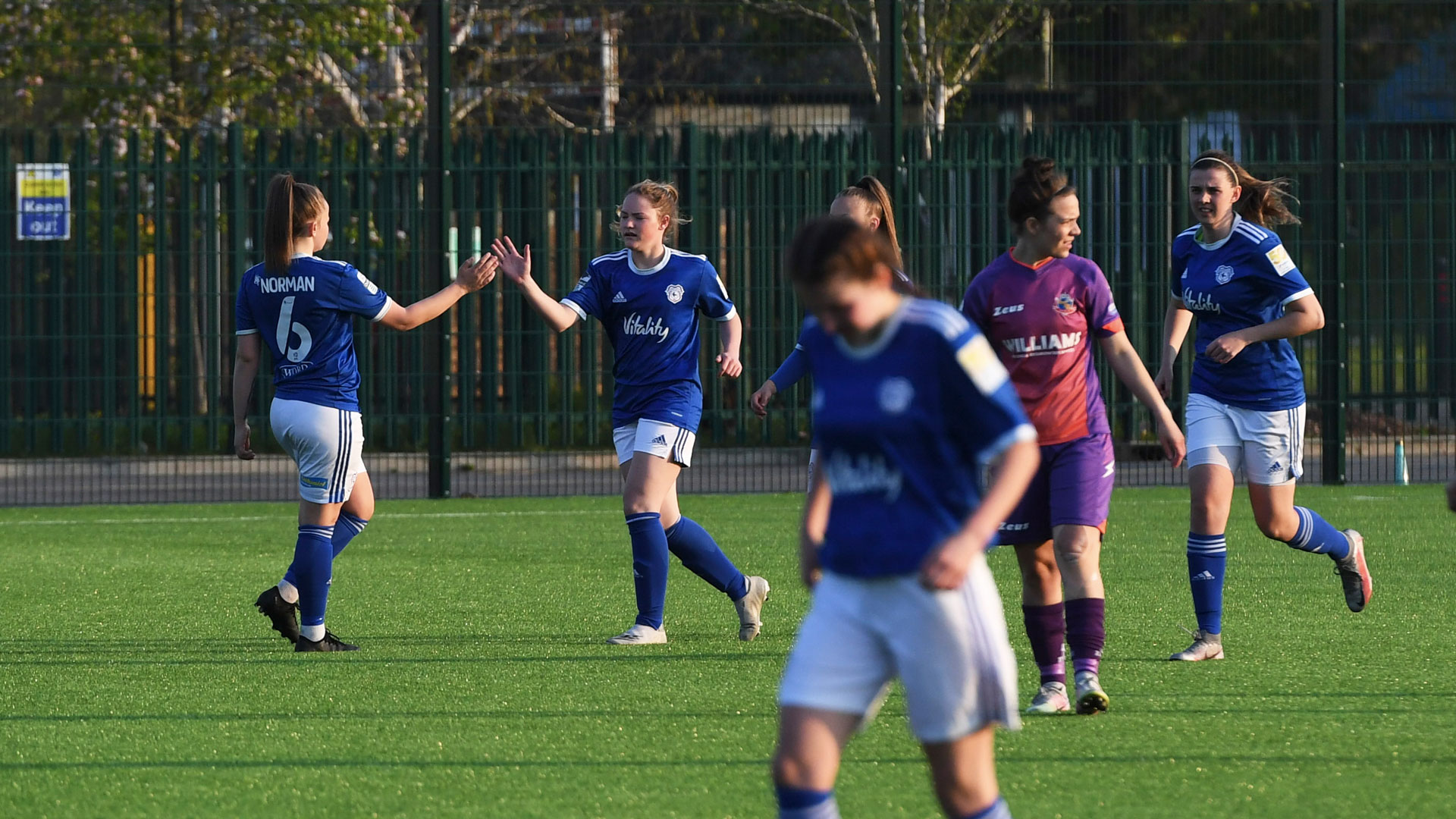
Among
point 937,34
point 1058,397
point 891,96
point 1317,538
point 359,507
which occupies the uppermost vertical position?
point 937,34

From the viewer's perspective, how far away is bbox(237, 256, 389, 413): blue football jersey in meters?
6.98

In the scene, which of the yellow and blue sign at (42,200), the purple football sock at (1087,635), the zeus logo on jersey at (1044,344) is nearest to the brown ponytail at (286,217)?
the zeus logo on jersey at (1044,344)

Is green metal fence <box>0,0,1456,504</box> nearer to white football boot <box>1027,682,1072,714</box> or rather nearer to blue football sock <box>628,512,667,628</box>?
blue football sock <box>628,512,667,628</box>

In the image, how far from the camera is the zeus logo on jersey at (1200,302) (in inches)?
273

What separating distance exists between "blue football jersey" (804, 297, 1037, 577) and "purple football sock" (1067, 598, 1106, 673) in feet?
7.96

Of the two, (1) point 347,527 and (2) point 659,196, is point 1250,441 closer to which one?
(2) point 659,196

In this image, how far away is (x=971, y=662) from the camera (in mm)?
3414

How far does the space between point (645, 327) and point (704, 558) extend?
96 centimetres

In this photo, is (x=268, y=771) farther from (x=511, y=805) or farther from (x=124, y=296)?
(x=124, y=296)

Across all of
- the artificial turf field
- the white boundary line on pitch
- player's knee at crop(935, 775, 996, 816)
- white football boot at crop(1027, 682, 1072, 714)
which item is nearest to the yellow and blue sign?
the white boundary line on pitch

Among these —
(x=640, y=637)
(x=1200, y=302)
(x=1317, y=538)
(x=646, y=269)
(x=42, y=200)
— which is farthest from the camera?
(x=42, y=200)

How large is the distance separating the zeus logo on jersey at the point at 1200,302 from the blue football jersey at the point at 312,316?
3035 millimetres

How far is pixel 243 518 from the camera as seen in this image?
12828 millimetres

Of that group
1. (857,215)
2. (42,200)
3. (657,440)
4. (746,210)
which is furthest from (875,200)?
(42,200)
